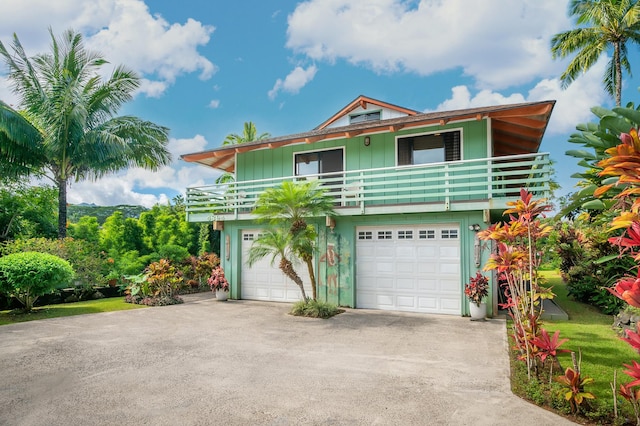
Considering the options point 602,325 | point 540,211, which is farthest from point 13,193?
point 602,325

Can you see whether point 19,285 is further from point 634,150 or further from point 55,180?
point 634,150

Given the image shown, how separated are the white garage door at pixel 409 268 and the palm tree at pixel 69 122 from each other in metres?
11.9

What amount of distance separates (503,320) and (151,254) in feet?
51.9

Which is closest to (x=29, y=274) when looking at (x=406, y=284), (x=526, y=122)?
(x=406, y=284)

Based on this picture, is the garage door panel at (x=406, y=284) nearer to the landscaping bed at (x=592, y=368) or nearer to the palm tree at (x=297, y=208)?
the palm tree at (x=297, y=208)

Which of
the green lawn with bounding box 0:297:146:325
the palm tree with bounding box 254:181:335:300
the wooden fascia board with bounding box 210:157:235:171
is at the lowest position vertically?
the green lawn with bounding box 0:297:146:325

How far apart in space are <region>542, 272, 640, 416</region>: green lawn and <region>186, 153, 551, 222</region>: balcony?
3.19 m

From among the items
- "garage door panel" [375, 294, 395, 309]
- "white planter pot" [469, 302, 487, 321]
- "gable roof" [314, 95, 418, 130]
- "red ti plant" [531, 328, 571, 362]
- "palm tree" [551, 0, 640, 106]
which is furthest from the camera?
"palm tree" [551, 0, 640, 106]

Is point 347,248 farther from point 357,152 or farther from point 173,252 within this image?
point 173,252

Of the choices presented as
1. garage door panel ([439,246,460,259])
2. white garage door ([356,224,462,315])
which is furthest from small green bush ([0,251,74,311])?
garage door panel ([439,246,460,259])

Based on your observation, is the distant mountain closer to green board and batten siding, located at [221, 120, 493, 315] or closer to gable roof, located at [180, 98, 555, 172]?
gable roof, located at [180, 98, 555, 172]

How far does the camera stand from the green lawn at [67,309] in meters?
10.6

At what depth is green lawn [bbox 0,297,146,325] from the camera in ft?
34.8

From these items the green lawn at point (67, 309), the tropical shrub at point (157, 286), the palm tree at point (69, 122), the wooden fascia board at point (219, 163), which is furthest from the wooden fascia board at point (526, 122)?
the palm tree at point (69, 122)
